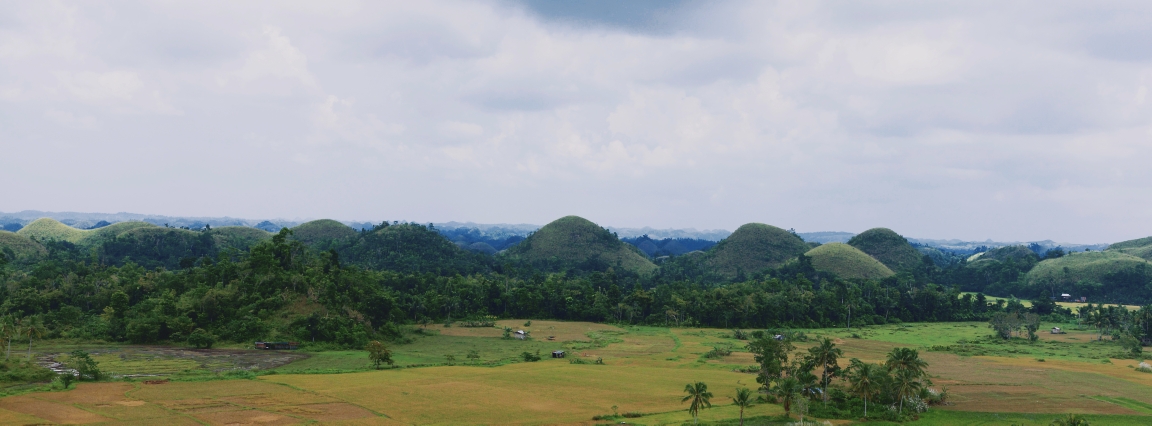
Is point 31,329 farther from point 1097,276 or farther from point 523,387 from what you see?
point 1097,276

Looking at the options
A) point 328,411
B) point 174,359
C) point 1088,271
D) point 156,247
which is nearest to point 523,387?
point 328,411

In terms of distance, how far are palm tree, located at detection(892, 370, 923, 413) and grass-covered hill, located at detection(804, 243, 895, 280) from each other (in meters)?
125

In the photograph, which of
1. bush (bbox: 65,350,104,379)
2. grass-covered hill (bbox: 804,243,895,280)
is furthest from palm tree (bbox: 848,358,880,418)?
grass-covered hill (bbox: 804,243,895,280)

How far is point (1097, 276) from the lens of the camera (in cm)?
15562

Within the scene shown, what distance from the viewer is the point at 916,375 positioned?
45250 mm

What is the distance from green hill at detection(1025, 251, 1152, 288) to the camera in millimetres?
151625

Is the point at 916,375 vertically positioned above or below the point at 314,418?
above

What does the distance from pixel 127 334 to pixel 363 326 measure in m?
25.0

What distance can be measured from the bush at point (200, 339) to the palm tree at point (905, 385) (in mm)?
67022

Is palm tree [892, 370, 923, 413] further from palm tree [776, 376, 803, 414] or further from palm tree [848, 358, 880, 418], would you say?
palm tree [776, 376, 803, 414]

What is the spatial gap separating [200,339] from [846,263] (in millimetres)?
154126

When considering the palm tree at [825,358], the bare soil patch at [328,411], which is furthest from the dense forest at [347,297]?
the palm tree at [825,358]

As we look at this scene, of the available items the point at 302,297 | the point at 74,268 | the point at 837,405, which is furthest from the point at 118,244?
the point at 837,405

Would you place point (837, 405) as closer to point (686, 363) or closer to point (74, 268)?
point (686, 363)
